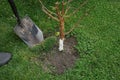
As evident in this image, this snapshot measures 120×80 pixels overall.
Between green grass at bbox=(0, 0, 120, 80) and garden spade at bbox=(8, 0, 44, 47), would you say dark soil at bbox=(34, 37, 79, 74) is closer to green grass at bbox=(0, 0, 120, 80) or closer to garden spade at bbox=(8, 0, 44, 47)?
green grass at bbox=(0, 0, 120, 80)

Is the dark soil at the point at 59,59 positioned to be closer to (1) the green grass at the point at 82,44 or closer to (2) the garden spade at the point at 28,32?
(1) the green grass at the point at 82,44

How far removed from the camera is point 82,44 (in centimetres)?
Answer: 507

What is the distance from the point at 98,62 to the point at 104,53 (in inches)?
9.7

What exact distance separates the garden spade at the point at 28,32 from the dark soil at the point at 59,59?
1.20 feet

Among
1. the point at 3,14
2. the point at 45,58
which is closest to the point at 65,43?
the point at 45,58

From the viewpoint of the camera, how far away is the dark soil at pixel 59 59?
473 cm

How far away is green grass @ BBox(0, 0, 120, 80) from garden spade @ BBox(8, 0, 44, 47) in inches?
5.8

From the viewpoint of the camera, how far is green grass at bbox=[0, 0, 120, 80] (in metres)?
4.65

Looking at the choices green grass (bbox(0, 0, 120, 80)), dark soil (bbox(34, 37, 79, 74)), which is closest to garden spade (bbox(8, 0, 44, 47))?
green grass (bbox(0, 0, 120, 80))

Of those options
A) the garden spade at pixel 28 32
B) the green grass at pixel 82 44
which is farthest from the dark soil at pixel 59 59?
the garden spade at pixel 28 32

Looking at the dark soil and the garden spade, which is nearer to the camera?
the dark soil

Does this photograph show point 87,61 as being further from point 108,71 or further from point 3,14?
point 3,14

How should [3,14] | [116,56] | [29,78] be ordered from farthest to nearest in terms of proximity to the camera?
1. [3,14]
2. [116,56]
3. [29,78]

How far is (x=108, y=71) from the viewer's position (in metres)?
4.73
